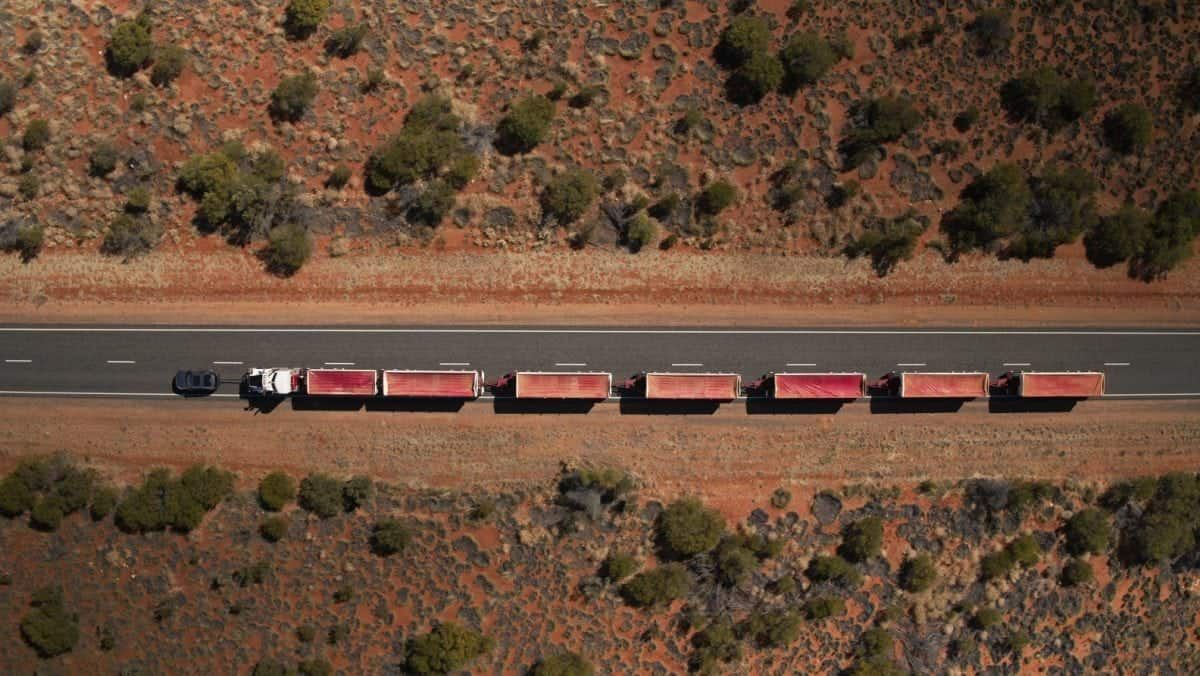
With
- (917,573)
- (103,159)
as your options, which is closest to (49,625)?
(103,159)

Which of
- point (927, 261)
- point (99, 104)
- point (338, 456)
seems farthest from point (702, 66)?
point (99, 104)

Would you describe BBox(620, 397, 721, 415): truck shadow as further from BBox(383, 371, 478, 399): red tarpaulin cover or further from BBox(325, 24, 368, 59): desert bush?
BBox(325, 24, 368, 59): desert bush

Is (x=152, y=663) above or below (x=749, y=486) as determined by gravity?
below

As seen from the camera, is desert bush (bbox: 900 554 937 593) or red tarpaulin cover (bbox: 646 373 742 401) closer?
red tarpaulin cover (bbox: 646 373 742 401)

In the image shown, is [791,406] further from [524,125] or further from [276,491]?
[276,491]

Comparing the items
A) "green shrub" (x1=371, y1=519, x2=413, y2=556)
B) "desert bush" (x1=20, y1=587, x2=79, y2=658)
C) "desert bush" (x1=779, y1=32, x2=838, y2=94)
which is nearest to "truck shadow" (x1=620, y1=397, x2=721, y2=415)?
"green shrub" (x1=371, y1=519, x2=413, y2=556)

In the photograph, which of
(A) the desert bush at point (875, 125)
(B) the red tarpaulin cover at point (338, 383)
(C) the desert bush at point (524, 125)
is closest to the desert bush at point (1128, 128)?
(A) the desert bush at point (875, 125)

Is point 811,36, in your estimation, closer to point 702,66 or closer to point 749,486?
point 702,66
